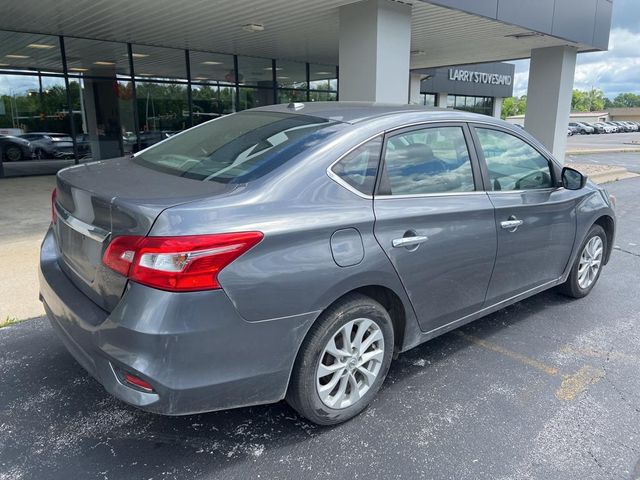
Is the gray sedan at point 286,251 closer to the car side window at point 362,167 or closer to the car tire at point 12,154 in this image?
the car side window at point 362,167

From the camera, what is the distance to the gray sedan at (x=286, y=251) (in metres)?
2.07

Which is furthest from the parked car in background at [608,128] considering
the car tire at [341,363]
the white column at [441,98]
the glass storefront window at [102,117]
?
the car tire at [341,363]

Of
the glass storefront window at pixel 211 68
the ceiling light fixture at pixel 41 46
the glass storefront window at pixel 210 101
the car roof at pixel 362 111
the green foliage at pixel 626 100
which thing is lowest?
Answer: the car roof at pixel 362 111

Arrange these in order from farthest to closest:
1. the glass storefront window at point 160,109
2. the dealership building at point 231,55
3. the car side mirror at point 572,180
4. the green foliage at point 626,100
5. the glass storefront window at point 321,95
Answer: the green foliage at point 626,100
the glass storefront window at point 321,95
the glass storefront window at point 160,109
the dealership building at point 231,55
the car side mirror at point 572,180

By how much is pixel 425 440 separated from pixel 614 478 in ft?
2.88

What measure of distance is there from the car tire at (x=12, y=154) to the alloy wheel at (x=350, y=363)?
1336 centimetres

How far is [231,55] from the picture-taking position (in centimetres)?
1437

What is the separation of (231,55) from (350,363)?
44.2ft

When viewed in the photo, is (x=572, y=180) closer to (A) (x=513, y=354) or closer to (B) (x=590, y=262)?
(B) (x=590, y=262)

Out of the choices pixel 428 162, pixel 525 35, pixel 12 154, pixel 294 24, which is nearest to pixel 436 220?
pixel 428 162

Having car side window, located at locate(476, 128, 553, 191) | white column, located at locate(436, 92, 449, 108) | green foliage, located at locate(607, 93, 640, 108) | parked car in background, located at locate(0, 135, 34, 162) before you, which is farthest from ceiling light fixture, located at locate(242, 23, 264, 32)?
green foliage, located at locate(607, 93, 640, 108)

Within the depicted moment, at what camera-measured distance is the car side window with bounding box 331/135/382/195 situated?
2.60 meters

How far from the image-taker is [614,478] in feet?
7.63

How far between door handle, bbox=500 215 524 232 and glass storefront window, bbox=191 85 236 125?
1265 centimetres
